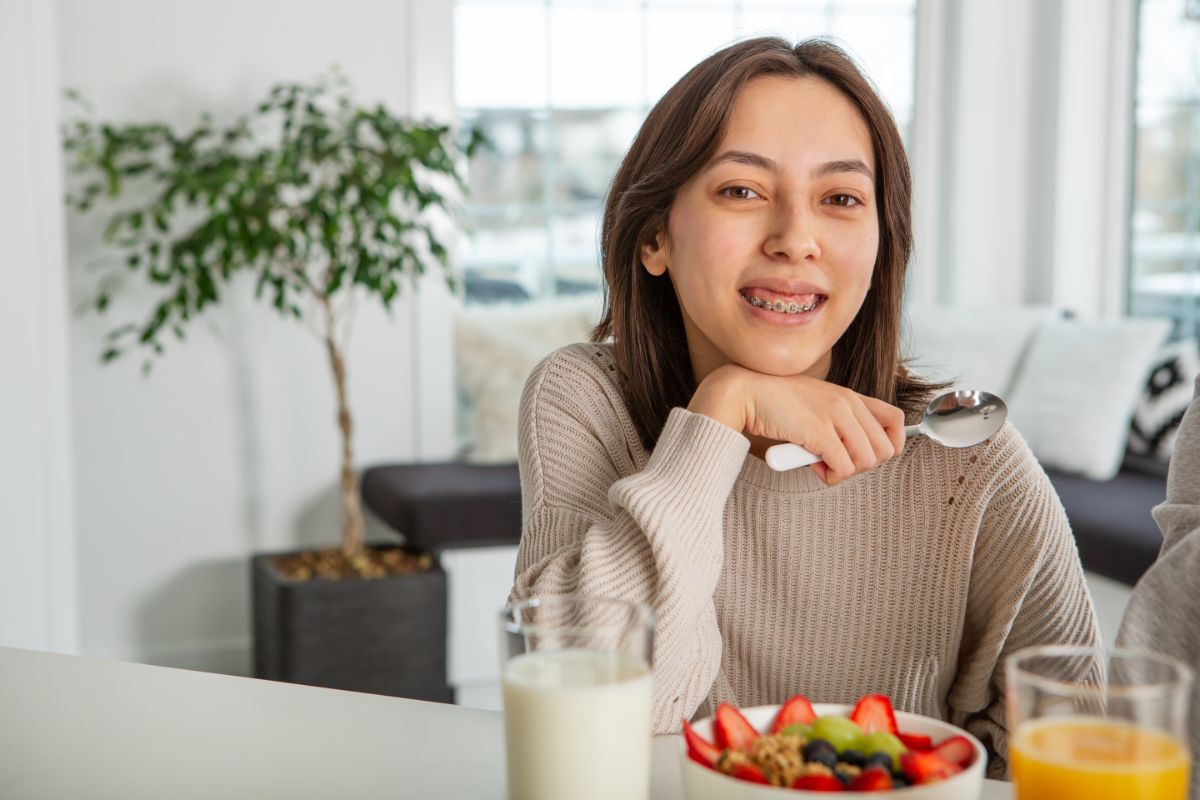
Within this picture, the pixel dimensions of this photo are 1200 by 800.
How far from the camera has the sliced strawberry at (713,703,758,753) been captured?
717 millimetres

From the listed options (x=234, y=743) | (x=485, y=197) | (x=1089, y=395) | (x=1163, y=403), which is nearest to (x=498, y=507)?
(x=485, y=197)

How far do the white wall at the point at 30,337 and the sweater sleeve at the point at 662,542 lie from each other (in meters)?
1.57

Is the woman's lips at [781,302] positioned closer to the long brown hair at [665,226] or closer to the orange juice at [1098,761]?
the long brown hair at [665,226]

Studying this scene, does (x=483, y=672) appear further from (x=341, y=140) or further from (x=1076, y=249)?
(x=1076, y=249)

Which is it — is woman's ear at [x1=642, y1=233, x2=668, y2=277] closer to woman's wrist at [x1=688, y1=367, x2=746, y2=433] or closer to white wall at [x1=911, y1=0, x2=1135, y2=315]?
woman's wrist at [x1=688, y1=367, x2=746, y2=433]

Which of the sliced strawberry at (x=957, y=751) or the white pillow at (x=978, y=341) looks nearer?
the sliced strawberry at (x=957, y=751)

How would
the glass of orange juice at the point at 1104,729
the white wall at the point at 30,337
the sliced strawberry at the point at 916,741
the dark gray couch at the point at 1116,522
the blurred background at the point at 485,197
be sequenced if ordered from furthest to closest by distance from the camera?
the blurred background at the point at 485,197, the dark gray couch at the point at 1116,522, the white wall at the point at 30,337, the sliced strawberry at the point at 916,741, the glass of orange juice at the point at 1104,729

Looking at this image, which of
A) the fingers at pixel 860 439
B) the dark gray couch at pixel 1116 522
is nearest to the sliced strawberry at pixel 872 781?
the fingers at pixel 860 439

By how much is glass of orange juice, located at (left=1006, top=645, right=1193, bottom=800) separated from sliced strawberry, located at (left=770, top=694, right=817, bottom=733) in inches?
7.3

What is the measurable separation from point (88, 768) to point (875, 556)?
2.46 feet

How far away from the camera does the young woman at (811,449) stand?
46.9 inches

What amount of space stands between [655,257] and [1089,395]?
230cm

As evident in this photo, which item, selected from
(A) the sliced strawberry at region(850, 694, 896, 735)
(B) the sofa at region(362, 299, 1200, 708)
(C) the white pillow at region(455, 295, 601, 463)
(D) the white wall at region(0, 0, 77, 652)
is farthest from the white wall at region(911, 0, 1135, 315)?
(A) the sliced strawberry at region(850, 694, 896, 735)

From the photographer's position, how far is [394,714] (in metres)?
0.94
